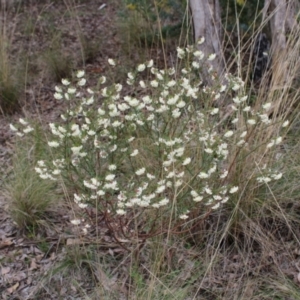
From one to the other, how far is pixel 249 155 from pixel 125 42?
260cm

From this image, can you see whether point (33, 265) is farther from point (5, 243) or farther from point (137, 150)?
point (137, 150)

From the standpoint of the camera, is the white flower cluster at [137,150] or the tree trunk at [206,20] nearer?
the white flower cluster at [137,150]

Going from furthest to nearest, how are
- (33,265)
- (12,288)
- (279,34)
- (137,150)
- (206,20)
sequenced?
1. (206,20)
2. (279,34)
3. (33,265)
4. (12,288)
5. (137,150)

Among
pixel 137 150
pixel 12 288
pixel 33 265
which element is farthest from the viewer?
pixel 33 265

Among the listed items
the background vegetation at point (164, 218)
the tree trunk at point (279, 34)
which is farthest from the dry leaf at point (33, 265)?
the tree trunk at point (279, 34)

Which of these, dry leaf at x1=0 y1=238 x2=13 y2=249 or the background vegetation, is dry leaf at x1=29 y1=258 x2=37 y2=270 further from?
dry leaf at x1=0 y1=238 x2=13 y2=249

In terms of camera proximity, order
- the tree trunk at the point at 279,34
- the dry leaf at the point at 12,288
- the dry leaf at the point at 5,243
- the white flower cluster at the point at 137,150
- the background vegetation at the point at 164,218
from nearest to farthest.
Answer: the white flower cluster at the point at 137,150
the background vegetation at the point at 164,218
the dry leaf at the point at 12,288
the dry leaf at the point at 5,243
the tree trunk at the point at 279,34

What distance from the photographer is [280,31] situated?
138 inches

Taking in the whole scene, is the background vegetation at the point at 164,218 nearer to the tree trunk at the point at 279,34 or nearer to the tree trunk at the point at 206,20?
the tree trunk at the point at 279,34

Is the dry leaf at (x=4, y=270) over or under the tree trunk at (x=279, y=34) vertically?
under

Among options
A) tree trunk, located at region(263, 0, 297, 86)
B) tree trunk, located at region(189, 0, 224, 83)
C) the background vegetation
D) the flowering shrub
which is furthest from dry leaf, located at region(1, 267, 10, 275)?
tree trunk, located at region(189, 0, 224, 83)

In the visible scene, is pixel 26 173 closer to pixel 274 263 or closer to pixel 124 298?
pixel 124 298

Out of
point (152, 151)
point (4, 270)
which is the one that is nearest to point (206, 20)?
point (152, 151)

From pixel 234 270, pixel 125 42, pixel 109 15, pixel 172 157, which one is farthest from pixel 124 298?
pixel 109 15
